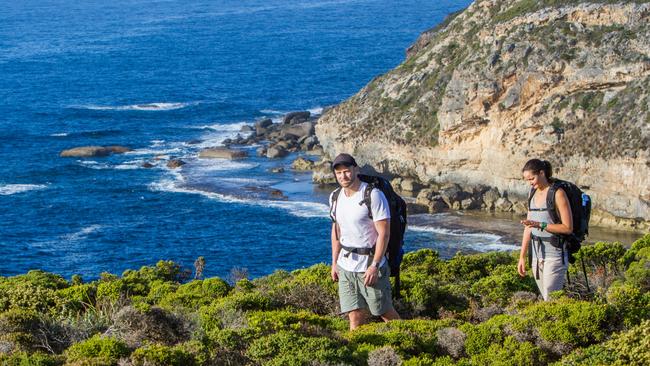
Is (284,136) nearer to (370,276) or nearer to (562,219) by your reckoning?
(562,219)

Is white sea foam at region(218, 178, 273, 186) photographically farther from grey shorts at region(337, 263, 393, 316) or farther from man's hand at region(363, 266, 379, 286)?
man's hand at region(363, 266, 379, 286)

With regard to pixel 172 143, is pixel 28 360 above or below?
below

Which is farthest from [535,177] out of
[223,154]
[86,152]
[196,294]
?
[86,152]

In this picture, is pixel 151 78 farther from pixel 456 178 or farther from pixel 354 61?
pixel 456 178

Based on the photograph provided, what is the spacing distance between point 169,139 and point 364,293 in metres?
87.9

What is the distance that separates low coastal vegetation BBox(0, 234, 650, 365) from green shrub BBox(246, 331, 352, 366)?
0.01 metres

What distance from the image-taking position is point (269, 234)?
6956 cm

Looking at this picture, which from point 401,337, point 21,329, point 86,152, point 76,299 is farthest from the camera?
point 86,152

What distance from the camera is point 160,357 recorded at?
11125mm

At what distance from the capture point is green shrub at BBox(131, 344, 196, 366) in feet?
36.4

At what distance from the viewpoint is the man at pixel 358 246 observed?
13.3 metres

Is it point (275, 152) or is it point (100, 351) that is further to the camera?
point (275, 152)

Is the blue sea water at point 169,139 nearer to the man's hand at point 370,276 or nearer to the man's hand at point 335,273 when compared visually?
the man's hand at point 335,273

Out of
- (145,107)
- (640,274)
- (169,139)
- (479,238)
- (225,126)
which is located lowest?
(479,238)
